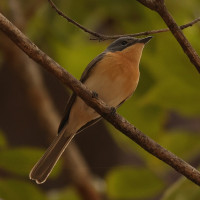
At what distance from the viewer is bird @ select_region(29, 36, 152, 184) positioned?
2.48 metres

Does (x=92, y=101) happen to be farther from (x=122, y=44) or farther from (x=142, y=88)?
(x=122, y=44)

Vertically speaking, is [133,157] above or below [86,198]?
below

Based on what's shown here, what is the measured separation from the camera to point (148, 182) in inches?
95.8

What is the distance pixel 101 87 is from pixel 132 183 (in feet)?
1.51

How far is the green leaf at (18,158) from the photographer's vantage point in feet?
7.20

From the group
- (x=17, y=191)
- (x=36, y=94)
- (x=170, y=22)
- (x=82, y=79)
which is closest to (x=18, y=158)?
(x=17, y=191)

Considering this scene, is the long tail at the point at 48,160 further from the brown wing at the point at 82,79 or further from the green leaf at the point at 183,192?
the green leaf at the point at 183,192

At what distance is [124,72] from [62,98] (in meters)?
2.25

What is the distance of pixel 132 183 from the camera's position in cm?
249

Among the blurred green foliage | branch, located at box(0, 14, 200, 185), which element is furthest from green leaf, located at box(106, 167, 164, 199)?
branch, located at box(0, 14, 200, 185)

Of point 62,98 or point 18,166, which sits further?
point 62,98

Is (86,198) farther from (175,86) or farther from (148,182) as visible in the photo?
(175,86)

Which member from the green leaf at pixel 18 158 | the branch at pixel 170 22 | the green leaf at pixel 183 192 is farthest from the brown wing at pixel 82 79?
the branch at pixel 170 22

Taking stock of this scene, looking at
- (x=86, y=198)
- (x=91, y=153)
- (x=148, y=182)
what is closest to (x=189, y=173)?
(x=148, y=182)
